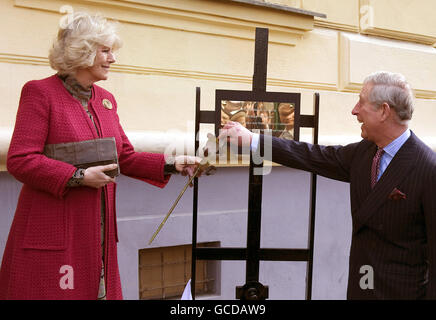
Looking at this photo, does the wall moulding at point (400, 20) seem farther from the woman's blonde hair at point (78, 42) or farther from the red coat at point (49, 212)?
the red coat at point (49, 212)

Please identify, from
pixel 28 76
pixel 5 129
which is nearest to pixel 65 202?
pixel 5 129

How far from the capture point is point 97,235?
192 centimetres

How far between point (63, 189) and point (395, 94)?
1367mm

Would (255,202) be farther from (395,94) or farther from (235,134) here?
(395,94)

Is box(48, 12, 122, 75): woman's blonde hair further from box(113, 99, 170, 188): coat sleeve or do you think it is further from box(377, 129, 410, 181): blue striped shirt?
box(377, 129, 410, 181): blue striped shirt

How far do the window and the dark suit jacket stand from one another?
155 cm

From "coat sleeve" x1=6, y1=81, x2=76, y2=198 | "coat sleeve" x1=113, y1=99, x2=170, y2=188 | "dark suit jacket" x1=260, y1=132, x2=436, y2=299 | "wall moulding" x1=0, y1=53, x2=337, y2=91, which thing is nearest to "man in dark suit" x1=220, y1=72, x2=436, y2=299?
"dark suit jacket" x1=260, y1=132, x2=436, y2=299

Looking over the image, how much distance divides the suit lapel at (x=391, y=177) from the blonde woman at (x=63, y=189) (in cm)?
104

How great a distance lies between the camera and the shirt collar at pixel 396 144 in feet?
6.45

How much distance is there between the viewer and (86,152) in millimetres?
1883

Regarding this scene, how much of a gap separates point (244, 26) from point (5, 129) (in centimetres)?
177

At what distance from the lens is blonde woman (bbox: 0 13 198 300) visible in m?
1.79

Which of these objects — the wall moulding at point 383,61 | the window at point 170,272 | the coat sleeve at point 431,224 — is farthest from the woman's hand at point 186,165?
the wall moulding at point 383,61

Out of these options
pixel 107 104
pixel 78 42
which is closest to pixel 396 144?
pixel 107 104
